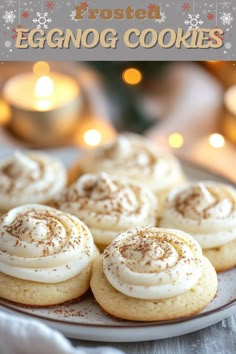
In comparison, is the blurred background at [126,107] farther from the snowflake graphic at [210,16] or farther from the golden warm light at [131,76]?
the snowflake graphic at [210,16]

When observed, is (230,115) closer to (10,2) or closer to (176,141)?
(176,141)

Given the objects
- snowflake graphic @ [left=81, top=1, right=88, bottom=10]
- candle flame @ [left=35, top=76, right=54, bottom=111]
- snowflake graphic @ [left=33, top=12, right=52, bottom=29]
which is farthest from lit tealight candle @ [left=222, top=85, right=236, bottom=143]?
snowflake graphic @ [left=33, top=12, right=52, bottom=29]

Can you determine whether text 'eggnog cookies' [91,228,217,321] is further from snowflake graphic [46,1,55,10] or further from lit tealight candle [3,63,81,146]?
lit tealight candle [3,63,81,146]

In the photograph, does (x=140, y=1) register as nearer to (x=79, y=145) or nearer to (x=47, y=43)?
(x=47, y=43)

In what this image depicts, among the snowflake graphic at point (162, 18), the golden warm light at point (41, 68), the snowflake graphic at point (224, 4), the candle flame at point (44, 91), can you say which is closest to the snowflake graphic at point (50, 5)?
the snowflake graphic at point (162, 18)

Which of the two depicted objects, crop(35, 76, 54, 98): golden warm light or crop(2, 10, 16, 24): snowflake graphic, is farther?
crop(35, 76, 54, 98): golden warm light

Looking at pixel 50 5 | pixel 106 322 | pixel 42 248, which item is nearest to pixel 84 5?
pixel 50 5

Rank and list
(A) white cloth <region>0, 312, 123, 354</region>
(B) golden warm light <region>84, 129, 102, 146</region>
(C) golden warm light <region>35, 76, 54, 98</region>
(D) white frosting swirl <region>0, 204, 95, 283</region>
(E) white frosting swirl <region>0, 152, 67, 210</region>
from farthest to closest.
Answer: (C) golden warm light <region>35, 76, 54, 98</region> → (B) golden warm light <region>84, 129, 102, 146</region> → (E) white frosting swirl <region>0, 152, 67, 210</region> → (D) white frosting swirl <region>0, 204, 95, 283</region> → (A) white cloth <region>0, 312, 123, 354</region>
